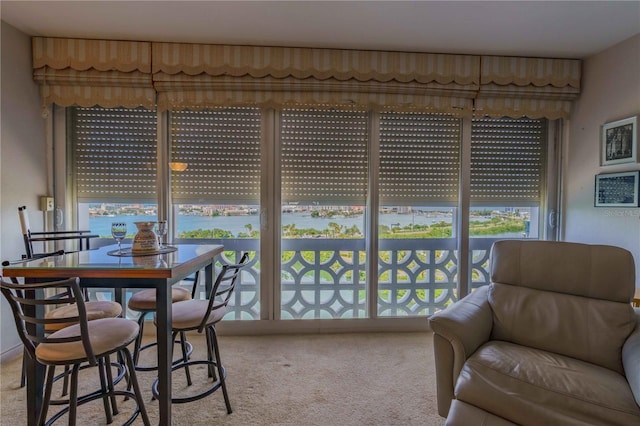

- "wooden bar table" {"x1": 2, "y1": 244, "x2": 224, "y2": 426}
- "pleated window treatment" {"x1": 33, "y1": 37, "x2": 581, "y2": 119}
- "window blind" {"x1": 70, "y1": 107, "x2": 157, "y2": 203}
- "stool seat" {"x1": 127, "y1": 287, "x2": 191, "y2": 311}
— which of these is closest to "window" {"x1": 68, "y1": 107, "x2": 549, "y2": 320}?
"window blind" {"x1": 70, "y1": 107, "x2": 157, "y2": 203}

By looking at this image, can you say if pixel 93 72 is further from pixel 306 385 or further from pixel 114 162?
pixel 306 385

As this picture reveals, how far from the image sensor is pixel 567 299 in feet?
5.65

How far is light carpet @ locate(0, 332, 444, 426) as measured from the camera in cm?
174

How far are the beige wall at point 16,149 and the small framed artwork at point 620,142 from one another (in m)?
4.75

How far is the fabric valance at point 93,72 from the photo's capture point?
255cm

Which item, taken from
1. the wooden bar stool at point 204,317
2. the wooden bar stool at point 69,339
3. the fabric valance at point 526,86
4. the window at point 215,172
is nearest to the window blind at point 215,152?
the window at point 215,172

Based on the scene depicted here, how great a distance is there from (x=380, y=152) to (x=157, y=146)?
2032 millimetres

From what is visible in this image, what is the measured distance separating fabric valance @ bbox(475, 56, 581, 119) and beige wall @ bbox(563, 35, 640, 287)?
6.6 inches

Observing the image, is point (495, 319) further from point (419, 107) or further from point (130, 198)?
point (130, 198)

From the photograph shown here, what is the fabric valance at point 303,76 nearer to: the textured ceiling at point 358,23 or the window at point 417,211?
the textured ceiling at point 358,23

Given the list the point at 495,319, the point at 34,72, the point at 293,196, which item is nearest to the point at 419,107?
the point at 293,196

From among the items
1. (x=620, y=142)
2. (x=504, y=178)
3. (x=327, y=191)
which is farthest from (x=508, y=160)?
(x=327, y=191)

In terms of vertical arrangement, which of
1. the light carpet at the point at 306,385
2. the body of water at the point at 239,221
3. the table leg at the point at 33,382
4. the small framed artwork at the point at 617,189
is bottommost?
the light carpet at the point at 306,385

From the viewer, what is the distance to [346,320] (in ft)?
9.50
